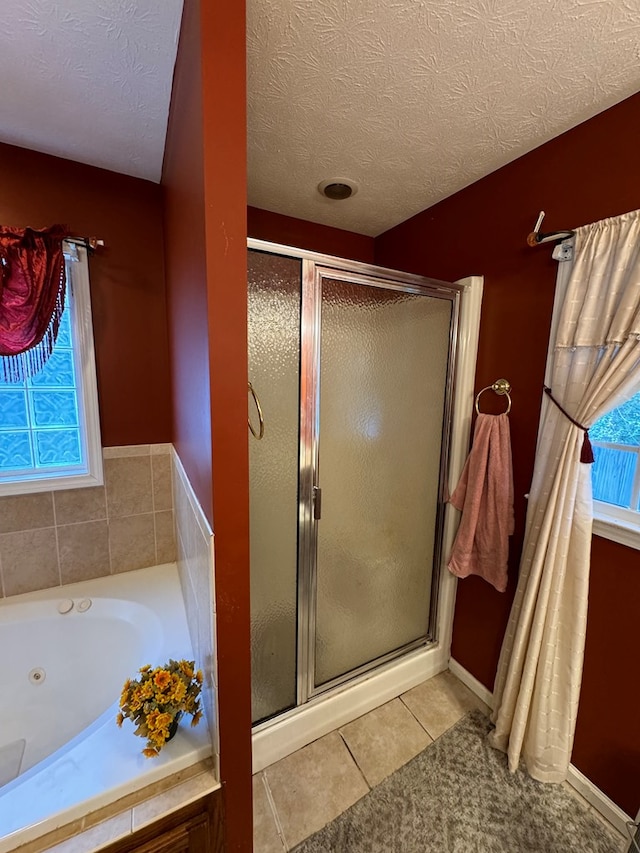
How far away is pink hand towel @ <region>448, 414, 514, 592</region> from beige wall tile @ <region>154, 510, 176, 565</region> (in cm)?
149

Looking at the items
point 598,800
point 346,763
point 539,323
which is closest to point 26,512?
point 346,763

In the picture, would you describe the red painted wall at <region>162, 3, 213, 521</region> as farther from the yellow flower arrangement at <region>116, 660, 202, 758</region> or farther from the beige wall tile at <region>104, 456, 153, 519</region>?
the beige wall tile at <region>104, 456, 153, 519</region>

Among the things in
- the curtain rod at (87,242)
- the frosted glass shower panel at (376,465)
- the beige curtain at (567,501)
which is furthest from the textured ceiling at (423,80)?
the curtain rod at (87,242)

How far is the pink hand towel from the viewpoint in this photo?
4.64 ft

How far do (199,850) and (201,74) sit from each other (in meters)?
1.79

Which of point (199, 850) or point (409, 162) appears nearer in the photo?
point (199, 850)

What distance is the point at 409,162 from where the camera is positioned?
4.52 feet

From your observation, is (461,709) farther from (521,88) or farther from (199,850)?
(521,88)

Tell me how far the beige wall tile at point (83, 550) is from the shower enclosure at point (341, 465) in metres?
0.92

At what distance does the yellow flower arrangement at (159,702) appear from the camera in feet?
2.88

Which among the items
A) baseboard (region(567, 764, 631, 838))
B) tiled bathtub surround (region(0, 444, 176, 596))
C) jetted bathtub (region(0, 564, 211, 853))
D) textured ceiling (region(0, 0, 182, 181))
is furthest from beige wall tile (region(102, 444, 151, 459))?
baseboard (region(567, 764, 631, 838))

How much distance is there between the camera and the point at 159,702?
0.91 m

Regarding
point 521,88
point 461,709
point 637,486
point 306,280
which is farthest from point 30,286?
point 461,709

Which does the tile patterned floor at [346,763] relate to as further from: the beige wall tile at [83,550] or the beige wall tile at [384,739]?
the beige wall tile at [83,550]
